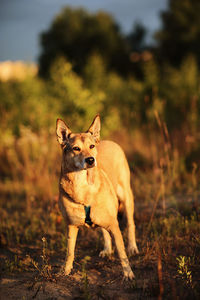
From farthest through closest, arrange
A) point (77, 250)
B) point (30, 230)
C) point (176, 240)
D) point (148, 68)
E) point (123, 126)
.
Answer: point (148, 68) → point (123, 126) → point (30, 230) → point (77, 250) → point (176, 240)

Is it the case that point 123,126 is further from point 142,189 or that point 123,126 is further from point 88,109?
point 142,189

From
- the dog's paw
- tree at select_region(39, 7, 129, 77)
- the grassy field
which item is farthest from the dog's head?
tree at select_region(39, 7, 129, 77)

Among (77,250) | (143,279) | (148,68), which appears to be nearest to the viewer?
(143,279)

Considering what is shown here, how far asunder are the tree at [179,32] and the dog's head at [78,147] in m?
22.2

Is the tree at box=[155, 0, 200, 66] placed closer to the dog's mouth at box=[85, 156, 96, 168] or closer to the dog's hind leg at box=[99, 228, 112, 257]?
the dog's hind leg at box=[99, 228, 112, 257]

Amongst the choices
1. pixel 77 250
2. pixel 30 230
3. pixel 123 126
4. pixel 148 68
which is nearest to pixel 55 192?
pixel 30 230

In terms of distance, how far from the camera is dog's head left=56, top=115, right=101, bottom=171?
3120 millimetres

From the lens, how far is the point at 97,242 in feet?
13.5

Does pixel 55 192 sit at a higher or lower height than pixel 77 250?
higher

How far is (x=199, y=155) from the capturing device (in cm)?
677

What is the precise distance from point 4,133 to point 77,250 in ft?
16.1

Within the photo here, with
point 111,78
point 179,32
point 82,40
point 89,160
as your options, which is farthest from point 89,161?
point 82,40

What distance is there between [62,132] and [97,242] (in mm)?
1656

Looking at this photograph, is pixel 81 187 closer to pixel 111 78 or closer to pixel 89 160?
pixel 89 160
